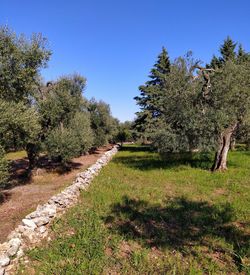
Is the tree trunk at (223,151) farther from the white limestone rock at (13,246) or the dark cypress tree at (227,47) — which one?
the dark cypress tree at (227,47)

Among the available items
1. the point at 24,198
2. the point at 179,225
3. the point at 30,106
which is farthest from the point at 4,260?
the point at 30,106

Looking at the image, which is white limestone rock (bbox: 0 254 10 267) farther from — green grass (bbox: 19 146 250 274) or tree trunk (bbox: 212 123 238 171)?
tree trunk (bbox: 212 123 238 171)

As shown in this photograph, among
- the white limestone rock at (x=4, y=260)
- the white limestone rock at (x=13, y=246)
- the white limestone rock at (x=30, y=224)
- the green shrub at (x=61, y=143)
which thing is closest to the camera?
the white limestone rock at (x=4, y=260)

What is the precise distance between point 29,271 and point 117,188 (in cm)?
748

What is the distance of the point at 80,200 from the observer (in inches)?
446

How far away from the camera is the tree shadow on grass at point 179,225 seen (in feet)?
23.6

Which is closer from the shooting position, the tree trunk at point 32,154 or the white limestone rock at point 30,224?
the white limestone rock at point 30,224

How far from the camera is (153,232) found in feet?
26.2

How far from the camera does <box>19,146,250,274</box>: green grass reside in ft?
20.0

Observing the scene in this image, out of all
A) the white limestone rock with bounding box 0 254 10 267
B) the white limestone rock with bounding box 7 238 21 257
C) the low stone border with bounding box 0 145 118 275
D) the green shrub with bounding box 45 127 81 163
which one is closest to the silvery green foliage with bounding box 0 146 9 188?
the low stone border with bounding box 0 145 118 275

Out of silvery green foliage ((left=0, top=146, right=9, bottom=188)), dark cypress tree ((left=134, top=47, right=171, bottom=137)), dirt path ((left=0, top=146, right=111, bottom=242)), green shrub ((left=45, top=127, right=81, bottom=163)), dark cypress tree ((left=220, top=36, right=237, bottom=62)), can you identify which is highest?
dark cypress tree ((left=220, top=36, right=237, bottom=62))

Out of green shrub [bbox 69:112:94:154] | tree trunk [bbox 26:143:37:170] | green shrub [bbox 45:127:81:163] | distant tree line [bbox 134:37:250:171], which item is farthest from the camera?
green shrub [bbox 69:112:94:154]

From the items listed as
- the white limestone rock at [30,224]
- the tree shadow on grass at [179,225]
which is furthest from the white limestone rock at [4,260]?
the tree shadow on grass at [179,225]

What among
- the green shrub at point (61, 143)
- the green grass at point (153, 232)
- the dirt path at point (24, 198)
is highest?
the green shrub at point (61, 143)
